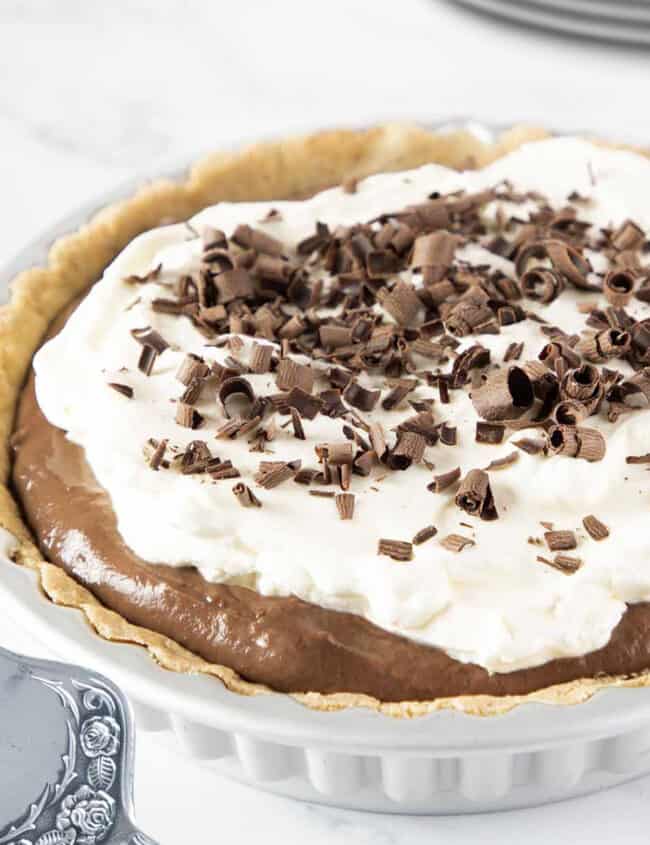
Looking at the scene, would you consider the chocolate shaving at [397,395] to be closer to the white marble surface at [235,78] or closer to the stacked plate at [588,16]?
the white marble surface at [235,78]

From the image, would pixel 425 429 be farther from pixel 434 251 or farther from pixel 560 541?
pixel 434 251

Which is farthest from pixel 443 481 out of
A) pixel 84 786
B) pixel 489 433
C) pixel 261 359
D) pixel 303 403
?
pixel 84 786

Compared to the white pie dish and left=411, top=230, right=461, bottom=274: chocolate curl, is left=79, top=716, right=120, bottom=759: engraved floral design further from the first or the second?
left=411, top=230, right=461, bottom=274: chocolate curl

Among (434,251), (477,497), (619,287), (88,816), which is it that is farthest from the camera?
(434,251)

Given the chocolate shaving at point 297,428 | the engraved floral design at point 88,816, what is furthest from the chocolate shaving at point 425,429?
the engraved floral design at point 88,816

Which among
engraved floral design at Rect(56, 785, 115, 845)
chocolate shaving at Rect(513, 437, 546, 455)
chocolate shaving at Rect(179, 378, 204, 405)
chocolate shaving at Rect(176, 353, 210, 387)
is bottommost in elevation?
engraved floral design at Rect(56, 785, 115, 845)

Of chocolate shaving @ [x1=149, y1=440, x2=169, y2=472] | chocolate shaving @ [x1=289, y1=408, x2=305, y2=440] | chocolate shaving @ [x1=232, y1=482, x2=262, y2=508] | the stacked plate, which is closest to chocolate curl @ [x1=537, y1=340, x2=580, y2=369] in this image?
chocolate shaving @ [x1=289, y1=408, x2=305, y2=440]
